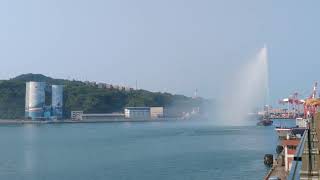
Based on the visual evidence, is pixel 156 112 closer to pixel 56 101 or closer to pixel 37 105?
pixel 56 101

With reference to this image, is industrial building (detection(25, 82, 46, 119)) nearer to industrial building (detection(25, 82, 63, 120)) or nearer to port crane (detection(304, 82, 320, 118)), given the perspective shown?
industrial building (detection(25, 82, 63, 120))

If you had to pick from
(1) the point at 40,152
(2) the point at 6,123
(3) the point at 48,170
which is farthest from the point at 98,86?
(3) the point at 48,170

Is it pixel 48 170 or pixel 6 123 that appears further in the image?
pixel 6 123

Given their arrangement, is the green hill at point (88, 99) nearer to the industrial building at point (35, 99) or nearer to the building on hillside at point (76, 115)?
the building on hillside at point (76, 115)

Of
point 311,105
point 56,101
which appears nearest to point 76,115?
point 56,101

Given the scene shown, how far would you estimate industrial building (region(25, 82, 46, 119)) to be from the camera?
66250 millimetres

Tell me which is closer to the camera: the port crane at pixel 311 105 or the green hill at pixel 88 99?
the port crane at pixel 311 105

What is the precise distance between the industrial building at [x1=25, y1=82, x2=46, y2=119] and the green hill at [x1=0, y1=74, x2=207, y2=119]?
8006mm

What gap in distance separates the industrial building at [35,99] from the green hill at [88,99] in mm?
8006

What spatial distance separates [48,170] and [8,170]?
1208 mm

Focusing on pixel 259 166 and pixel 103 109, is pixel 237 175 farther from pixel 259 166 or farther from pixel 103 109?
pixel 103 109

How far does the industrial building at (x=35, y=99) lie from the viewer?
6625 cm

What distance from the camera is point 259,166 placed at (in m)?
15.4

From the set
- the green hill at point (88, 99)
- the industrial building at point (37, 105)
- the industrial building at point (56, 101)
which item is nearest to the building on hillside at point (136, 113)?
the green hill at point (88, 99)
